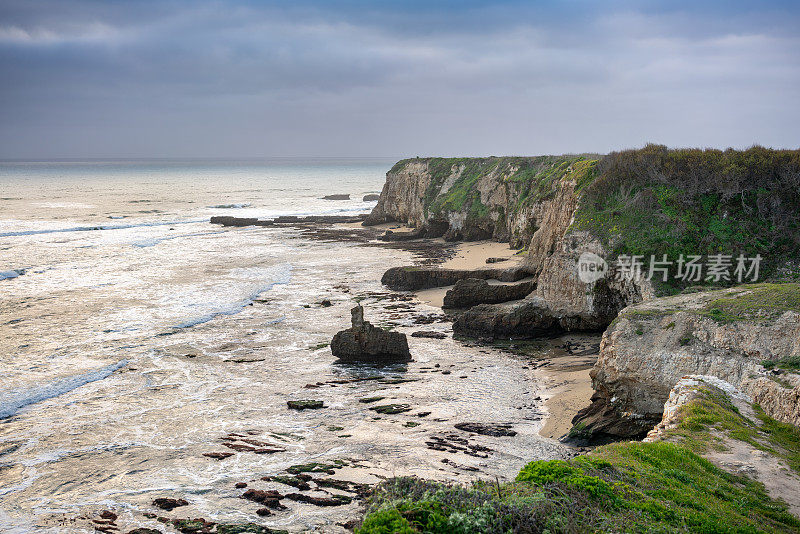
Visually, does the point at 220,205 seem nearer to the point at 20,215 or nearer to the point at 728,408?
the point at 20,215

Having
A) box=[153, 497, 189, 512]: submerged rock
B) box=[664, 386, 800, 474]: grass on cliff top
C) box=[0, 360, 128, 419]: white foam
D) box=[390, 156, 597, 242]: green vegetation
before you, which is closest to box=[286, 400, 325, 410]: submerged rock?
box=[153, 497, 189, 512]: submerged rock

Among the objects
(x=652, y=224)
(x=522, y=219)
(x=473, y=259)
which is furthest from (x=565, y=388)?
(x=522, y=219)

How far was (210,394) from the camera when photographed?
1717 centimetres

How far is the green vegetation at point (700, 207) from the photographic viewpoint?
19.6 meters

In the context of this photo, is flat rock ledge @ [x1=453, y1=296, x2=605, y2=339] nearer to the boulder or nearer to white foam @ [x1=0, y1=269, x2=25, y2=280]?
the boulder

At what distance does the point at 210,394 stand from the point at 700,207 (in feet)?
61.3

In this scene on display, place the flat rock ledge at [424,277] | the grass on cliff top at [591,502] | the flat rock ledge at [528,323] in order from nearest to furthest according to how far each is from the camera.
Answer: the grass on cliff top at [591,502] → the flat rock ledge at [528,323] → the flat rock ledge at [424,277]

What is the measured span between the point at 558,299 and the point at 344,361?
28.8ft

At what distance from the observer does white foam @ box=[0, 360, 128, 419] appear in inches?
640

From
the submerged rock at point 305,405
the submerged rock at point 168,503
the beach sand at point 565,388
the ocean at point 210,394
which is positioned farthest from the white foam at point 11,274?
the submerged rock at point 168,503

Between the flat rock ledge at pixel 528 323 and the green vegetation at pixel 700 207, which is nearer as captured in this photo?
the green vegetation at pixel 700 207

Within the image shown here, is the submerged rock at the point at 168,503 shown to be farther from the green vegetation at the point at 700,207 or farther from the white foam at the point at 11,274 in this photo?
the white foam at the point at 11,274

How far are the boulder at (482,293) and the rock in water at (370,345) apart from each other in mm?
6638

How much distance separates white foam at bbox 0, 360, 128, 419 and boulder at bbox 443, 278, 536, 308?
562 inches
